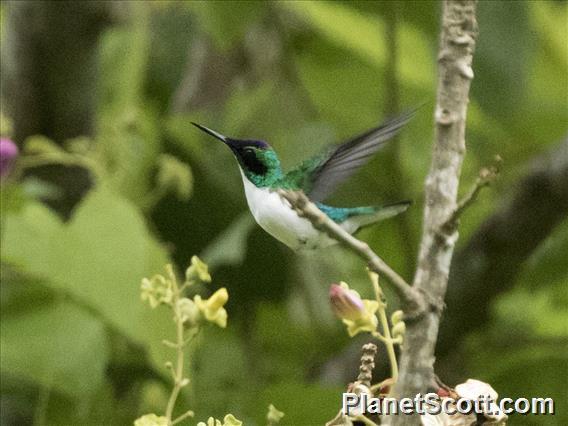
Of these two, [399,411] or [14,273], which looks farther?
[14,273]

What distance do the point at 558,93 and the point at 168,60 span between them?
0.54m

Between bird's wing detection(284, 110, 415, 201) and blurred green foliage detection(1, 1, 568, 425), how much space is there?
0.31 m

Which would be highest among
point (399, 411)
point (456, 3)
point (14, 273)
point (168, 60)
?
point (168, 60)

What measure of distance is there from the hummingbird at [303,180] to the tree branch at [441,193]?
0.02 m

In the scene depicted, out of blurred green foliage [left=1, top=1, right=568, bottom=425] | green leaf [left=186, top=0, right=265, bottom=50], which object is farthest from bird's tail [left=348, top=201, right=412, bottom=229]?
green leaf [left=186, top=0, right=265, bottom=50]

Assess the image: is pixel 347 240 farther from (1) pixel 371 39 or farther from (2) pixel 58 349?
(1) pixel 371 39

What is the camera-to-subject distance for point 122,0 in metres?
1.33

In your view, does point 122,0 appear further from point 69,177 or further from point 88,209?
point 88,209

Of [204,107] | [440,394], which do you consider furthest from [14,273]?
[204,107]

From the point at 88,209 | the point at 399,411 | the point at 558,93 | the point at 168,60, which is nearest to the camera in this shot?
the point at 399,411

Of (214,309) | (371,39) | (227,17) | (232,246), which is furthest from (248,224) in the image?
(214,309)

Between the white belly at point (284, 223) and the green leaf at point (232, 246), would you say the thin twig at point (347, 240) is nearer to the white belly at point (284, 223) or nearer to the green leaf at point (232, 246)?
the white belly at point (284, 223)

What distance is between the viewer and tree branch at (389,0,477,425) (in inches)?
15.4

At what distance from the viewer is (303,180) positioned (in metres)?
0.50
